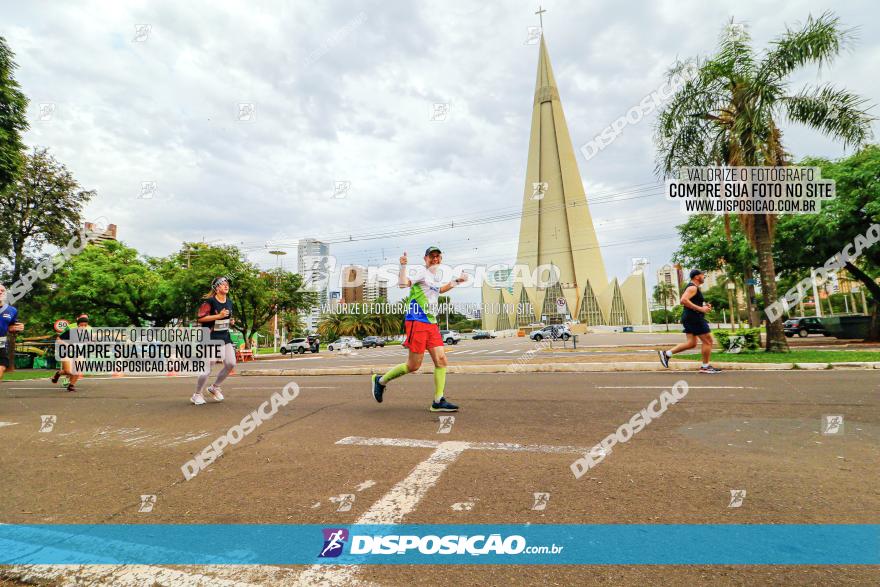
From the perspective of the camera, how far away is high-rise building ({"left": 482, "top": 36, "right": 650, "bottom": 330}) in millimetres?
93875

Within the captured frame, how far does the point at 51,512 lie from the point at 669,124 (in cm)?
1571

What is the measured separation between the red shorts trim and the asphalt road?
0.81 metres

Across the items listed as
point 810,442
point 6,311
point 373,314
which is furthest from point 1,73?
point 373,314

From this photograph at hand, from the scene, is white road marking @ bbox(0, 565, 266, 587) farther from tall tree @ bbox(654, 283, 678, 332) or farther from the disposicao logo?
tall tree @ bbox(654, 283, 678, 332)

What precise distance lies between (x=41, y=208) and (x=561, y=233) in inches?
3430

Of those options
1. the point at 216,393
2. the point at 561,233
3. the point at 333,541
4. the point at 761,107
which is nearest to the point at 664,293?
the point at 561,233

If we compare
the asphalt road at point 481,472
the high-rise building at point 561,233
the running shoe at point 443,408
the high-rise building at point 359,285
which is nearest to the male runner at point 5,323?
the asphalt road at point 481,472

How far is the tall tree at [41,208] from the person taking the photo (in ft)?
74.9

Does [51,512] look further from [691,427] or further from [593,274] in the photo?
[593,274]

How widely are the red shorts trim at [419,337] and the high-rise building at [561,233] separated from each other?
9036 centimetres

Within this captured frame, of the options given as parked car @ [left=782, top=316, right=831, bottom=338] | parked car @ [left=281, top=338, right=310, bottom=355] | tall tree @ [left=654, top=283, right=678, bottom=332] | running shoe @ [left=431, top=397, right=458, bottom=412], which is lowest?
parked car @ [left=281, top=338, right=310, bottom=355]

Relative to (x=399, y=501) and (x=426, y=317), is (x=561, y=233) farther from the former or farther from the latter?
(x=399, y=501)

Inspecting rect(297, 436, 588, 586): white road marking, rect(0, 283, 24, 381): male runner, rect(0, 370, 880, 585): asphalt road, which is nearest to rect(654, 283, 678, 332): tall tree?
rect(0, 370, 880, 585): asphalt road

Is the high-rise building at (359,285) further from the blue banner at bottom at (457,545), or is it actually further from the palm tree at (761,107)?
the blue banner at bottom at (457,545)
